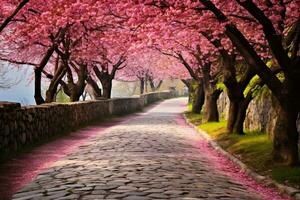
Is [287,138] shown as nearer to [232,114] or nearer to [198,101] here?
[232,114]

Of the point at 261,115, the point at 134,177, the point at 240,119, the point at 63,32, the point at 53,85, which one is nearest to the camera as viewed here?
the point at 134,177

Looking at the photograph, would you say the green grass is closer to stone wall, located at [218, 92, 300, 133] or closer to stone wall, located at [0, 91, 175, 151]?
stone wall, located at [218, 92, 300, 133]

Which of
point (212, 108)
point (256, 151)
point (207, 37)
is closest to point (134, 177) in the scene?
point (256, 151)

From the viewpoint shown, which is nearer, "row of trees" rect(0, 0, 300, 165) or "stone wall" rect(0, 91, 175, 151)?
"row of trees" rect(0, 0, 300, 165)

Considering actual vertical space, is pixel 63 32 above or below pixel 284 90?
above

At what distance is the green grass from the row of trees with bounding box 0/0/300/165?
1.67 ft

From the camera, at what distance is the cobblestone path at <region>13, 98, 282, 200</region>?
887cm

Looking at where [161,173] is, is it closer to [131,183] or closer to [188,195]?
[131,183]

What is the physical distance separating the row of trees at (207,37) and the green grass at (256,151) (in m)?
0.51

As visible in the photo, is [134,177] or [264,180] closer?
[134,177]

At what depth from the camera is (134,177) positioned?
34.5 feet

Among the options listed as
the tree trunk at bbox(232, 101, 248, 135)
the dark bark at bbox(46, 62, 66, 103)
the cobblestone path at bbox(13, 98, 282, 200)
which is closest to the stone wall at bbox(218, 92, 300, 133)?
the tree trunk at bbox(232, 101, 248, 135)

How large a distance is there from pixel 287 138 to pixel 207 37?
8.99 m

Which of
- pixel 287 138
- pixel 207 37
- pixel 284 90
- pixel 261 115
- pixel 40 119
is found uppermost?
pixel 207 37
